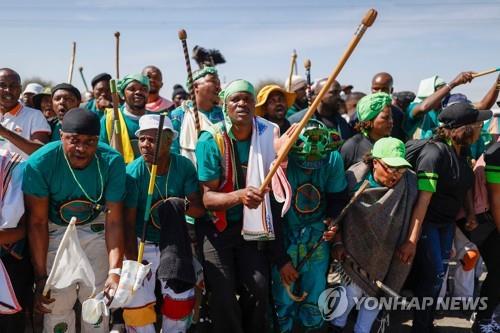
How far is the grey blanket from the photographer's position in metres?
4.06

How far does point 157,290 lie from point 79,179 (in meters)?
1.04

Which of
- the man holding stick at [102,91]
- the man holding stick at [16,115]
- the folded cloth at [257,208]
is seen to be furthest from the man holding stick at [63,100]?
the folded cloth at [257,208]

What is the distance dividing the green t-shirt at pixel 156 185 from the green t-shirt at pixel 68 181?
0.14m

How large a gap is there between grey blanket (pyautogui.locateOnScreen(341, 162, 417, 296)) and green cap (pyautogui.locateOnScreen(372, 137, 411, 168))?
0.19 meters

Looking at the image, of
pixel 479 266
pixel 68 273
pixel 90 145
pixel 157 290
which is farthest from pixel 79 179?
pixel 479 266

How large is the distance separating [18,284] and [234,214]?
5.36 feet

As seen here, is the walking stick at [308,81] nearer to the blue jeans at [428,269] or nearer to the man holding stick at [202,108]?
the man holding stick at [202,108]

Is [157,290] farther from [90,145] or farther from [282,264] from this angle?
[90,145]

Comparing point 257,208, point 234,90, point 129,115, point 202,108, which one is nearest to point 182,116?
point 202,108

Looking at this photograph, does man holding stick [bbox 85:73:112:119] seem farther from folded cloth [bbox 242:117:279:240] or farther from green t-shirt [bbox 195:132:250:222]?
folded cloth [bbox 242:117:279:240]

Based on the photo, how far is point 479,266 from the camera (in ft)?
17.9

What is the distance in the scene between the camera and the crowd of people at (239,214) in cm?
343

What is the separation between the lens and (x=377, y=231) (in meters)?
4.12

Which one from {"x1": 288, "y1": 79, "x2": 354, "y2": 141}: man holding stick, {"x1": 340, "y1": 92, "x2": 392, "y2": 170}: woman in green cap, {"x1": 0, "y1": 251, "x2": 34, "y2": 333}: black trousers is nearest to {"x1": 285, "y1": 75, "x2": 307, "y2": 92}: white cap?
{"x1": 288, "y1": 79, "x2": 354, "y2": 141}: man holding stick
